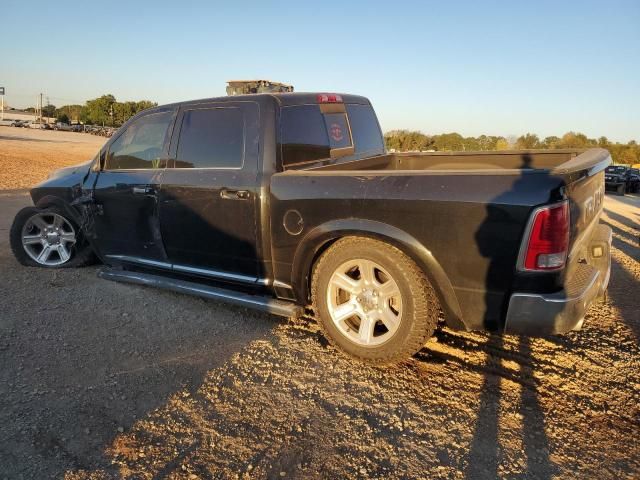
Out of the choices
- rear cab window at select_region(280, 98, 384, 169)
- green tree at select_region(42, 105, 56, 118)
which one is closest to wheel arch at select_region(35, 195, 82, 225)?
rear cab window at select_region(280, 98, 384, 169)

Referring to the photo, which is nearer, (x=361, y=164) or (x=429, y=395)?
(x=429, y=395)

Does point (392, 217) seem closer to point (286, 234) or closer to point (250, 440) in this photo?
point (286, 234)

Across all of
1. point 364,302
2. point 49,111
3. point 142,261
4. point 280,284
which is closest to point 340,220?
point 364,302

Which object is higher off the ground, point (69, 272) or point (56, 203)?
point (56, 203)

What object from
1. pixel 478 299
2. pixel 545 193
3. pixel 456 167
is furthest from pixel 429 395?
pixel 456 167

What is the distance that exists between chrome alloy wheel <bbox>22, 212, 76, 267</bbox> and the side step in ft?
2.96

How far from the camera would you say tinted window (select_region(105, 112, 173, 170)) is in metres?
4.24

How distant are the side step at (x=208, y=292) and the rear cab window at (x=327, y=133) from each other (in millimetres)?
1076

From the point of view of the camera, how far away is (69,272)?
5.25 meters

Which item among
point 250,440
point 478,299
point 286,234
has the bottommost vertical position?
point 250,440

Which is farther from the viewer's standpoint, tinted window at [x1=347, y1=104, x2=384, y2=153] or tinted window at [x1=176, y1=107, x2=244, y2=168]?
tinted window at [x1=347, y1=104, x2=384, y2=153]

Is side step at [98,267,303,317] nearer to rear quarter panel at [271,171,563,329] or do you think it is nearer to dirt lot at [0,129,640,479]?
dirt lot at [0,129,640,479]

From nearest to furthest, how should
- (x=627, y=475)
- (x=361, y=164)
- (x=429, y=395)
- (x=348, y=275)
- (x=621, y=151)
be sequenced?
(x=627, y=475) → (x=429, y=395) → (x=348, y=275) → (x=361, y=164) → (x=621, y=151)

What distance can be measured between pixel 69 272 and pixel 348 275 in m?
3.58
